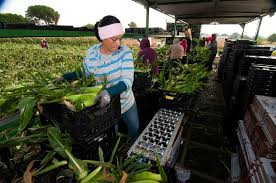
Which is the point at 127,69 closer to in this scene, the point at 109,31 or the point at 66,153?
the point at 109,31

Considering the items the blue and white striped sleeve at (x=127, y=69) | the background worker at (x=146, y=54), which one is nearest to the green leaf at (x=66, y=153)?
the blue and white striped sleeve at (x=127, y=69)

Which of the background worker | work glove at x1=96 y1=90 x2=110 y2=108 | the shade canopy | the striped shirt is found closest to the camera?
work glove at x1=96 y1=90 x2=110 y2=108

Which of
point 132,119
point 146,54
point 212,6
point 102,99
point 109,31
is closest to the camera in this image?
point 102,99

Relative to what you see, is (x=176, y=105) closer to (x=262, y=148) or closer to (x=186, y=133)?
(x=186, y=133)

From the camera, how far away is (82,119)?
1.32 m

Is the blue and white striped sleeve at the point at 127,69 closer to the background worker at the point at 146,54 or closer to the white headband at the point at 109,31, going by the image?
the white headband at the point at 109,31

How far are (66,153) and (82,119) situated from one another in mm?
252

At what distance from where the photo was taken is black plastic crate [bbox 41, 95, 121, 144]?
4.33 ft

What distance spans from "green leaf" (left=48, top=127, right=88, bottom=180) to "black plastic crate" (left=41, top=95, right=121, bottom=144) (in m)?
0.08

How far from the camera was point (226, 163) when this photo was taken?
2.96 metres

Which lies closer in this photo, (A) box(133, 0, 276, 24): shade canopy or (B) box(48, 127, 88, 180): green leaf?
(B) box(48, 127, 88, 180): green leaf

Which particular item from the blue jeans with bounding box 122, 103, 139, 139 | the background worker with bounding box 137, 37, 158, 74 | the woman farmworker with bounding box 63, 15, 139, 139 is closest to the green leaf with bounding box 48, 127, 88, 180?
the woman farmworker with bounding box 63, 15, 139, 139

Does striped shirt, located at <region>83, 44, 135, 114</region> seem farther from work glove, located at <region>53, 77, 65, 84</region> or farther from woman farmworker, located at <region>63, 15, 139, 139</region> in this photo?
work glove, located at <region>53, 77, 65, 84</region>

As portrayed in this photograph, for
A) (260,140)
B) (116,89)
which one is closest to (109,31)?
(116,89)
